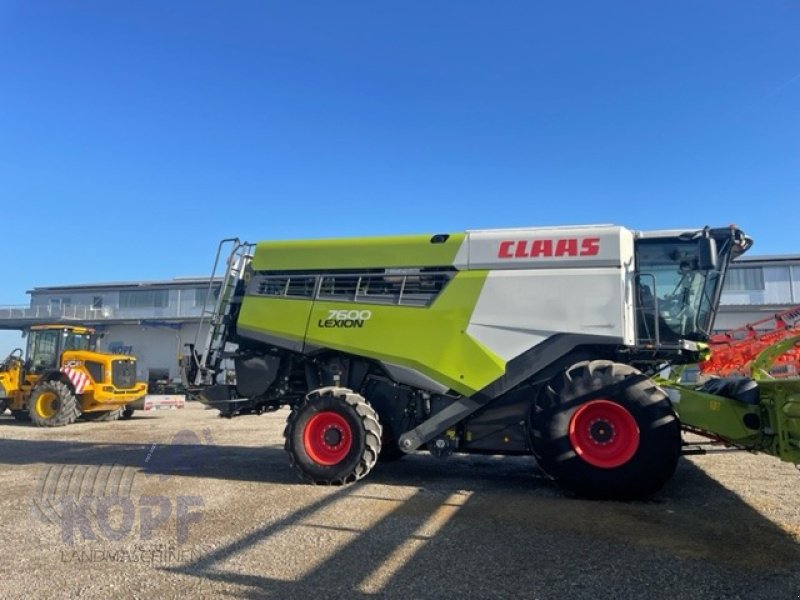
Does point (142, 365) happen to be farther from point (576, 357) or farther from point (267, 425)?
point (576, 357)

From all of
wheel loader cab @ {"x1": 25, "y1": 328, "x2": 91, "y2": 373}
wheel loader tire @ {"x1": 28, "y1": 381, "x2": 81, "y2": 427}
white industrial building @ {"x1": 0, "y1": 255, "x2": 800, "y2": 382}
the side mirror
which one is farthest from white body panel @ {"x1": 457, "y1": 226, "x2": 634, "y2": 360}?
white industrial building @ {"x1": 0, "y1": 255, "x2": 800, "y2": 382}

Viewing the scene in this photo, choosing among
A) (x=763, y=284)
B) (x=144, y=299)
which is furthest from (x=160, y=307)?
(x=763, y=284)

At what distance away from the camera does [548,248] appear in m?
7.57

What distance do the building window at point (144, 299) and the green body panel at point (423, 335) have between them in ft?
140

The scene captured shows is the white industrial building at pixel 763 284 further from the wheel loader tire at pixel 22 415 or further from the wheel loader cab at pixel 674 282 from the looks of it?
the wheel loader tire at pixel 22 415

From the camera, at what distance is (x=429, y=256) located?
8.16 meters

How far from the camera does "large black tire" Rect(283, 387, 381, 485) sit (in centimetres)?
783

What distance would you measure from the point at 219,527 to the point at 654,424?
4.65 meters

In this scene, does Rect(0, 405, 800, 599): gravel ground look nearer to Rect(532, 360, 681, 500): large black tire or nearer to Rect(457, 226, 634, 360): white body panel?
Rect(532, 360, 681, 500): large black tire

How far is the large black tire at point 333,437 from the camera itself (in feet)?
25.7

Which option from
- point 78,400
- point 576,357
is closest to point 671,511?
point 576,357
